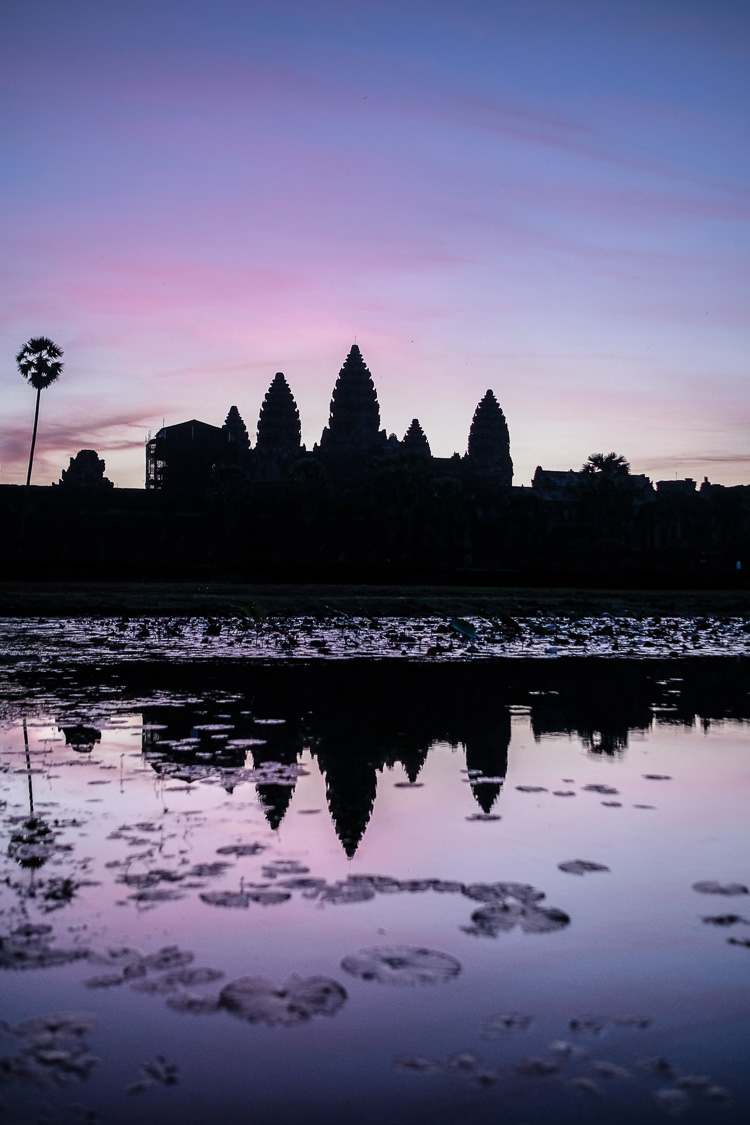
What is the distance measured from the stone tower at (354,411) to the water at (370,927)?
106 metres

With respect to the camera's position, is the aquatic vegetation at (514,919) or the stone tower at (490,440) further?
the stone tower at (490,440)

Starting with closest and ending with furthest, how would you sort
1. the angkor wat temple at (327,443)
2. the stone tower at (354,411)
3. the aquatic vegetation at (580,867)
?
the aquatic vegetation at (580,867)
the angkor wat temple at (327,443)
the stone tower at (354,411)

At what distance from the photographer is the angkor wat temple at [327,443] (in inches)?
3839

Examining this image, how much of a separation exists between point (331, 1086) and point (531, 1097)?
1.84 ft

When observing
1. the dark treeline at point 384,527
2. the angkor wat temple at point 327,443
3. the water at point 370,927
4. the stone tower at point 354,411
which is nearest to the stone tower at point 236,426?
the angkor wat temple at point 327,443

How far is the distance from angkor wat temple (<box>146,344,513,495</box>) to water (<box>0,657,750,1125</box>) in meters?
85.4

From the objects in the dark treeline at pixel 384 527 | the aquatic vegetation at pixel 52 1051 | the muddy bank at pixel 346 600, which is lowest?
the aquatic vegetation at pixel 52 1051

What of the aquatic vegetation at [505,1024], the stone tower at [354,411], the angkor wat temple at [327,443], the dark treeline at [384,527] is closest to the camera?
the aquatic vegetation at [505,1024]

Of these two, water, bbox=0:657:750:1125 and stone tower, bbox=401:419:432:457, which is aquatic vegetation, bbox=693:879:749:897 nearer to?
water, bbox=0:657:750:1125

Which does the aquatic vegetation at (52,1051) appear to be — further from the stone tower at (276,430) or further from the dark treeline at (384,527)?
the stone tower at (276,430)

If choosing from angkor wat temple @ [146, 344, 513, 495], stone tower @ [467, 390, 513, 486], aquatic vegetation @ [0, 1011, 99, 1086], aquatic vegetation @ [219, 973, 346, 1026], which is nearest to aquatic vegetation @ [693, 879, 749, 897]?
aquatic vegetation @ [219, 973, 346, 1026]

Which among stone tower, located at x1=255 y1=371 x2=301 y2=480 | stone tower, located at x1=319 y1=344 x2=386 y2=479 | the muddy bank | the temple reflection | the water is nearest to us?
the water

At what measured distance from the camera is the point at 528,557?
218 feet

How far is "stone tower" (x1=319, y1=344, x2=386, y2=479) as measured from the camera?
383 ft
